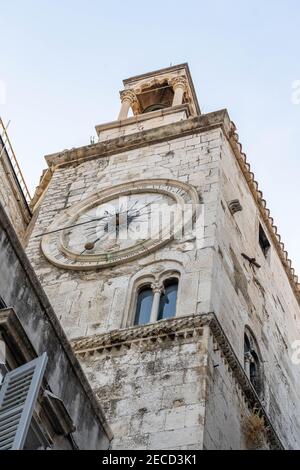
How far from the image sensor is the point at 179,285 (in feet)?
52.8

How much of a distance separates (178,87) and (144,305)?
33.7ft

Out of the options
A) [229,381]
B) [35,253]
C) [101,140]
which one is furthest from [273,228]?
[229,381]

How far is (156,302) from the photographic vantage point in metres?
15.9

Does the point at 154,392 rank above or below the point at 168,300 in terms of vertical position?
below

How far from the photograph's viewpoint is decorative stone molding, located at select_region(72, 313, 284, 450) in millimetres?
14680

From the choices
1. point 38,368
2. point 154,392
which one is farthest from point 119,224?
point 38,368

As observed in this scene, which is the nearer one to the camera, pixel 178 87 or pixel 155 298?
pixel 155 298

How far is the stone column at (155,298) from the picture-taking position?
15516mm

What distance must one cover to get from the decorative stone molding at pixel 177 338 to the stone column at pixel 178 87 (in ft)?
33.3

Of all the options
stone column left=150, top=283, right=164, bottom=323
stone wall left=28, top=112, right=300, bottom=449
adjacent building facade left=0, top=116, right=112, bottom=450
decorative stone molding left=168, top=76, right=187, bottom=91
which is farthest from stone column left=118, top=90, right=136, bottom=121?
adjacent building facade left=0, top=116, right=112, bottom=450

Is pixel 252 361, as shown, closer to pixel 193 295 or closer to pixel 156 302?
pixel 193 295

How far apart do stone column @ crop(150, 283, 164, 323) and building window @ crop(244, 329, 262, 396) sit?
1954 millimetres

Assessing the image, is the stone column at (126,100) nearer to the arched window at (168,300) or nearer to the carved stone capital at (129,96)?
the carved stone capital at (129,96)

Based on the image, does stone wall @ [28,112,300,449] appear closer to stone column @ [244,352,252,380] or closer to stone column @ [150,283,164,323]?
stone column @ [244,352,252,380]
